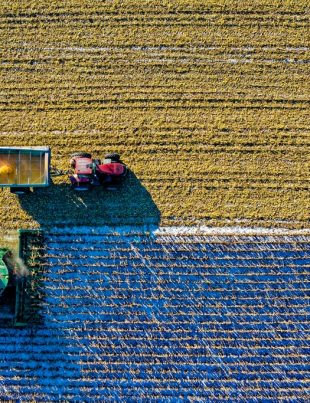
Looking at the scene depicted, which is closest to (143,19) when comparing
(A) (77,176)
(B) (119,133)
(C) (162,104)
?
(C) (162,104)

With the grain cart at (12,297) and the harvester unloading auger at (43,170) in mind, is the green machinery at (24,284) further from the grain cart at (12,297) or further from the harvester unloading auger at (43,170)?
the harvester unloading auger at (43,170)

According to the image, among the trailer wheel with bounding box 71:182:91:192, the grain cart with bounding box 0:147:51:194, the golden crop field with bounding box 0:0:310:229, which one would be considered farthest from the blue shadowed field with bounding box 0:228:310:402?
the grain cart with bounding box 0:147:51:194

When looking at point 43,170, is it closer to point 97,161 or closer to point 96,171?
point 96,171

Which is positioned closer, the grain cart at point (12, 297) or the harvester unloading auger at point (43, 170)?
the harvester unloading auger at point (43, 170)

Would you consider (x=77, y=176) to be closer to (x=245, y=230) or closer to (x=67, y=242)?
(x=67, y=242)

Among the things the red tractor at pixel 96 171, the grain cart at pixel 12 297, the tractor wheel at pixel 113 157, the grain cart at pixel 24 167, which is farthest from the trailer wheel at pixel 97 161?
the grain cart at pixel 12 297

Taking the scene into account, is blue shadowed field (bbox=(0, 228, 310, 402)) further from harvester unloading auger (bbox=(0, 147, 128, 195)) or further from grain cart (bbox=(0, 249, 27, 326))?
harvester unloading auger (bbox=(0, 147, 128, 195))

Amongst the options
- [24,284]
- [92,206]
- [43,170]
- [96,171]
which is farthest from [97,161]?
[24,284]
